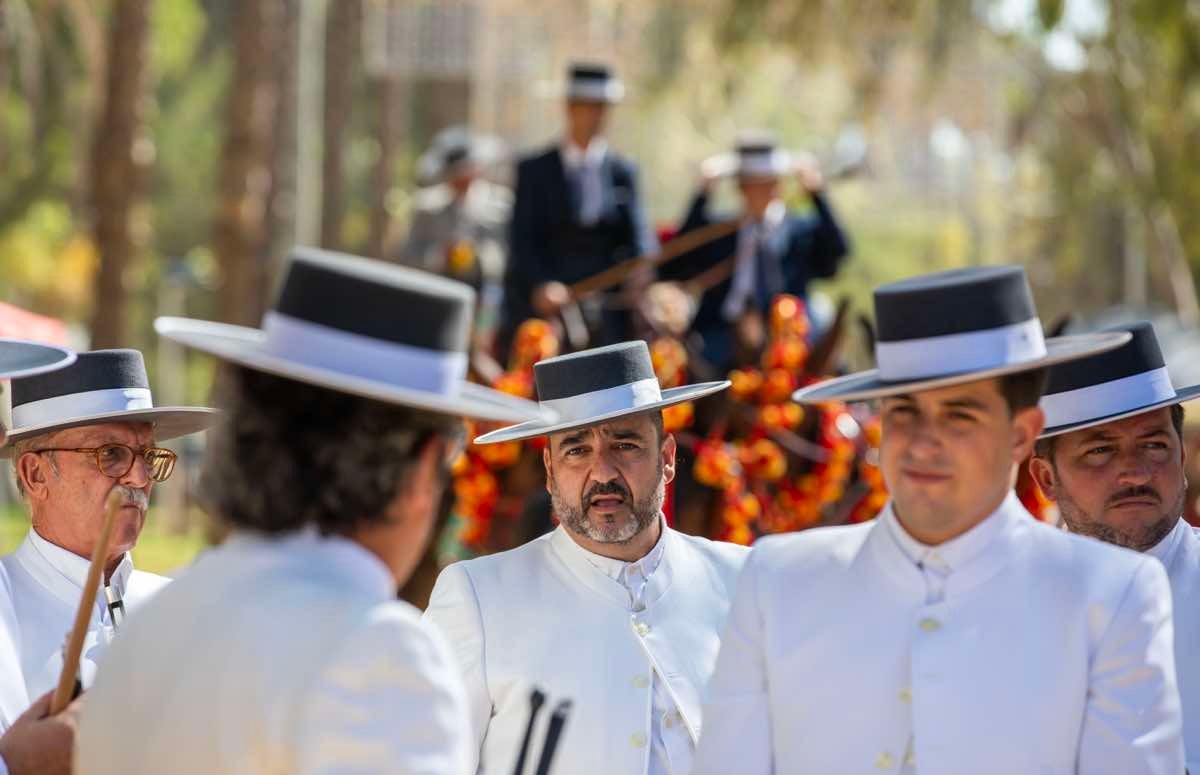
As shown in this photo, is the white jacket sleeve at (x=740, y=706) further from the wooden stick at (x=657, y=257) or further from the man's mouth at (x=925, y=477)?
the wooden stick at (x=657, y=257)

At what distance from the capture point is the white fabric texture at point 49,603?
4605 mm

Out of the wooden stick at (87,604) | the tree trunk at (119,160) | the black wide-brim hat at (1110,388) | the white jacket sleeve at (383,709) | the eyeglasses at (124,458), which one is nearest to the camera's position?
the white jacket sleeve at (383,709)

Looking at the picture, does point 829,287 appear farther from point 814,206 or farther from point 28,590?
point 28,590

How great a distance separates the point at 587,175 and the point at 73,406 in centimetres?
559

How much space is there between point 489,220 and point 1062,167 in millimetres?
23264

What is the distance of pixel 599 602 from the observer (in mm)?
5055

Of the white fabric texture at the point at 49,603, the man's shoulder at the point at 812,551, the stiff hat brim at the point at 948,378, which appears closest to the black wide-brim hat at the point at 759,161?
the white fabric texture at the point at 49,603

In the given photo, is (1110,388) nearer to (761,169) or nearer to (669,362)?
(669,362)

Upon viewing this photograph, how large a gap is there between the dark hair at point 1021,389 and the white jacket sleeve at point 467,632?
5.71 feet

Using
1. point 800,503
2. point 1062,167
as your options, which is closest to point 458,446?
point 800,503

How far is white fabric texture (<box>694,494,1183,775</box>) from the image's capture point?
3434 mm

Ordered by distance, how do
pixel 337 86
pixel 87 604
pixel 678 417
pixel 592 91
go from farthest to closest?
pixel 337 86 → pixel 592 91 → pixel 678 417 → pixel 87 604

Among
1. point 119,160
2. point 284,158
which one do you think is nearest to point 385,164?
point 284,158

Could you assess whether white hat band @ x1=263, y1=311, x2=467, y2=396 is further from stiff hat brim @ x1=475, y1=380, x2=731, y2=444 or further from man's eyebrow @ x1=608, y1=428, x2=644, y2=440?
man's eyebrow @ x1=608, y1=428, x2=644, y2=440
